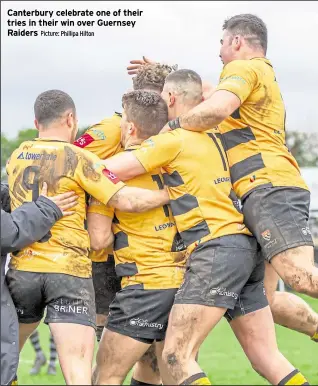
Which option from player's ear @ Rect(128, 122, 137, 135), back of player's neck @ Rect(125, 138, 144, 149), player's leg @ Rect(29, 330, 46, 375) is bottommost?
player's leg @ Rect(29, 330, 46, 375)

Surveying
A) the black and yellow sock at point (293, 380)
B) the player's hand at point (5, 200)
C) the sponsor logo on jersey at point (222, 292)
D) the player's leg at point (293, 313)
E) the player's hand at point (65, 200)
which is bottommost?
the black and yellow sock at point (293, 380)

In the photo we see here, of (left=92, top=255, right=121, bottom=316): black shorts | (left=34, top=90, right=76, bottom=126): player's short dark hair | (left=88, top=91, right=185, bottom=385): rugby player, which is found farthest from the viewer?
(left=92, top=255, right=121, bottom=316): black shorts

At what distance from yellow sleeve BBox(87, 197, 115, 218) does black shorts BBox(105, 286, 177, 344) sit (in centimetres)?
61

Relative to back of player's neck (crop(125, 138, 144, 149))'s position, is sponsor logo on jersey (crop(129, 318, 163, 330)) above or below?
below

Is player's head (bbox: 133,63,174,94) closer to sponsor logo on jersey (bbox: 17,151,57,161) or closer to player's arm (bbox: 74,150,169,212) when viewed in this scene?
player's arm (bbox: 74,150,169,212)

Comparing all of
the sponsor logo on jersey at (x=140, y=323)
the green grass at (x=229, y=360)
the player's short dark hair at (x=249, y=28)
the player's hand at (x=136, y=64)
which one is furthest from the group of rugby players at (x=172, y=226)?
the green grass at (x=229, y=360)

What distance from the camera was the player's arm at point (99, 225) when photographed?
6621 mm

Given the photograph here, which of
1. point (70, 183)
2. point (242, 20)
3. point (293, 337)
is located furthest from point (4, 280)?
point (293, 337)

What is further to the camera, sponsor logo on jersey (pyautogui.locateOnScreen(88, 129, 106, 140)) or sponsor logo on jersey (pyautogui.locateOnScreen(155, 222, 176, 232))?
sponsor logo on jersey (pyautogui.locateOnScreen(88, 129, 106, 140))

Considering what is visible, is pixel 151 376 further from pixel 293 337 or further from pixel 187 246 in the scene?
pixel 293 337

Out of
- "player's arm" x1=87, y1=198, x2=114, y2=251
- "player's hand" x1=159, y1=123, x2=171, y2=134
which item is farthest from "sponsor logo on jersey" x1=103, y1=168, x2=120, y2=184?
"player's hand" x1=159, y1=123, x2=171, y2=134

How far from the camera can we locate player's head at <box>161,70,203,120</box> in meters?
6.80

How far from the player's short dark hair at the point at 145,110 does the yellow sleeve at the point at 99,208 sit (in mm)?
615

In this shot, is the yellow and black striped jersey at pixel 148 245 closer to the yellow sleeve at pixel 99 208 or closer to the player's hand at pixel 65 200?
the yellow sleeve at pixel 99 208
